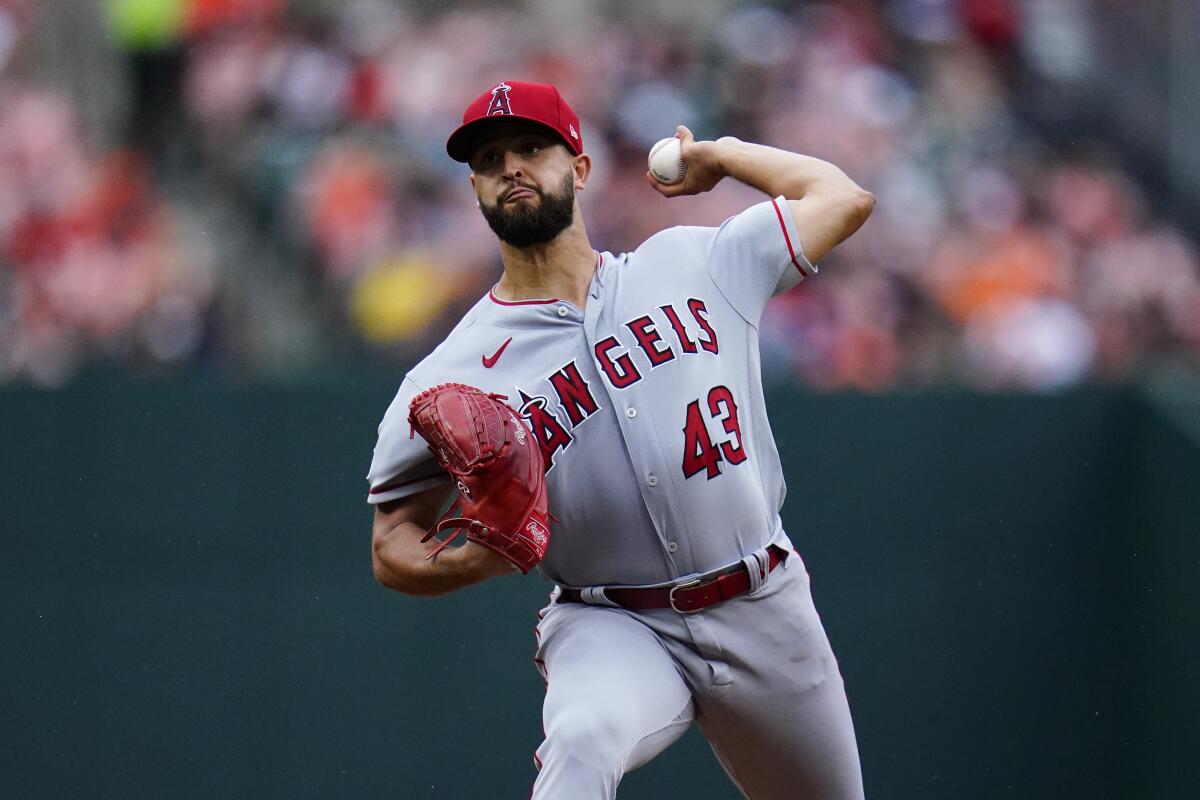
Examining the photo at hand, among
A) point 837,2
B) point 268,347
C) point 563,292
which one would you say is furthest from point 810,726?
point 837,2

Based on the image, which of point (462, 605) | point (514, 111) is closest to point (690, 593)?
point (514, 111)

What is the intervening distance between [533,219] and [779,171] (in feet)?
2.18

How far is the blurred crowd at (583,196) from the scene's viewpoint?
6863 millimetres

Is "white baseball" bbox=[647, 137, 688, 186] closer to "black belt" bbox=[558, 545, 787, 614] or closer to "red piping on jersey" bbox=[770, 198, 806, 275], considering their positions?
"red piping on jersey" bbox=[770, 198, 806, 275]

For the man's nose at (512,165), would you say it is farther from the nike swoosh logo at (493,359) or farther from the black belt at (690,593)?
the black belt at (690,593)

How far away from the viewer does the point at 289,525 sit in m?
5.16

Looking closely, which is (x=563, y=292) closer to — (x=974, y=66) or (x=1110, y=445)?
(x=1110, y=445)

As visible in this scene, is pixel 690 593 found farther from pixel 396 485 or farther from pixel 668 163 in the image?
pixel 668 163

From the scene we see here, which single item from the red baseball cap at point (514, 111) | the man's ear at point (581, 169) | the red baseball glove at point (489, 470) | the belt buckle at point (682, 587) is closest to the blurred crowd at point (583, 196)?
the man's ear at point (581, 169)

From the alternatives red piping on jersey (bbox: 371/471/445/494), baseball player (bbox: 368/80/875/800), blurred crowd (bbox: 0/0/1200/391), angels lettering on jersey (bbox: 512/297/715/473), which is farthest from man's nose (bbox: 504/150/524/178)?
blurred crowd (bbox: 0/0/1200/391)

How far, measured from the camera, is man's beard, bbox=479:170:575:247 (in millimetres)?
3664

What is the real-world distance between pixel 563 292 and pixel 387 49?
4.51 meters

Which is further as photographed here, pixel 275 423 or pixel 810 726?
pixel 275 423

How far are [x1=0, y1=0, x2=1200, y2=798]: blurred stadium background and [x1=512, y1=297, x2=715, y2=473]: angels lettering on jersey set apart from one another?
5.59 ft
